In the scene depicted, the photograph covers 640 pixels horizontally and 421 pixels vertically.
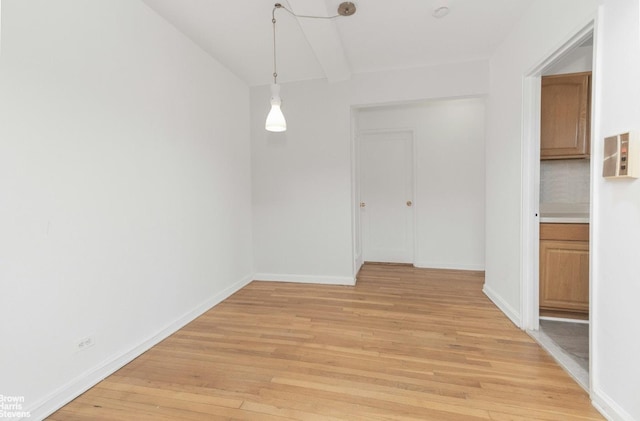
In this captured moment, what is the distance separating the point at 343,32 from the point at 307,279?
2.93 meters

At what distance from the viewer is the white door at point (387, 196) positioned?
4.56 metres

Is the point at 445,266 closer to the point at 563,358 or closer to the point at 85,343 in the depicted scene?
the point at 563,358

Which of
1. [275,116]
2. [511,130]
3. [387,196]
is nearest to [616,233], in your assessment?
[511,130]

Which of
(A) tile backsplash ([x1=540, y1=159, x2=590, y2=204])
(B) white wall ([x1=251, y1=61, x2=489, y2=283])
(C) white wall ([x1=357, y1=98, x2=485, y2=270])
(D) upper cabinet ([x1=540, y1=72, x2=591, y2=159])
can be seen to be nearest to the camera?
(D) upper cabinet ([x1=540, y1=72, x2=591, y2=159])

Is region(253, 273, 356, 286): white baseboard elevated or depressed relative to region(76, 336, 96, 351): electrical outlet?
depressed

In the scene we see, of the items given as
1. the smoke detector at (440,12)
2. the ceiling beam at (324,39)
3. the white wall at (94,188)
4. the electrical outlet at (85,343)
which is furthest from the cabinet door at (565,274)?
the electrical outlet at (85,343)

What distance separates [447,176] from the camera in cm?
433

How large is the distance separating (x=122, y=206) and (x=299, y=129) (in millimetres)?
2317

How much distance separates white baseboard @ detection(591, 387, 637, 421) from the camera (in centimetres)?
136

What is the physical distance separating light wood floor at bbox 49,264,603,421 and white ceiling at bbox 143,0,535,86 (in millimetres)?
2667

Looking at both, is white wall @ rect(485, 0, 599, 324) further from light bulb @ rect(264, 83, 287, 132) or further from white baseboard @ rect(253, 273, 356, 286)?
light bulb @ rect(264, 83, 287, 132)

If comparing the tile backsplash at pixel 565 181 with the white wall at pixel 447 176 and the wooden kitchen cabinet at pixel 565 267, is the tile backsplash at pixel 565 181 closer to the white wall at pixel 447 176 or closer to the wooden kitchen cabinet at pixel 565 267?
the wooden kitchen cabinet at pixel 565 267

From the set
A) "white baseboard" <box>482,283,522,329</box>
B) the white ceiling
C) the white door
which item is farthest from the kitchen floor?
the white ceiling

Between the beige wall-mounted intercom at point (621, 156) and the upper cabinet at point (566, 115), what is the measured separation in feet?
4.90
